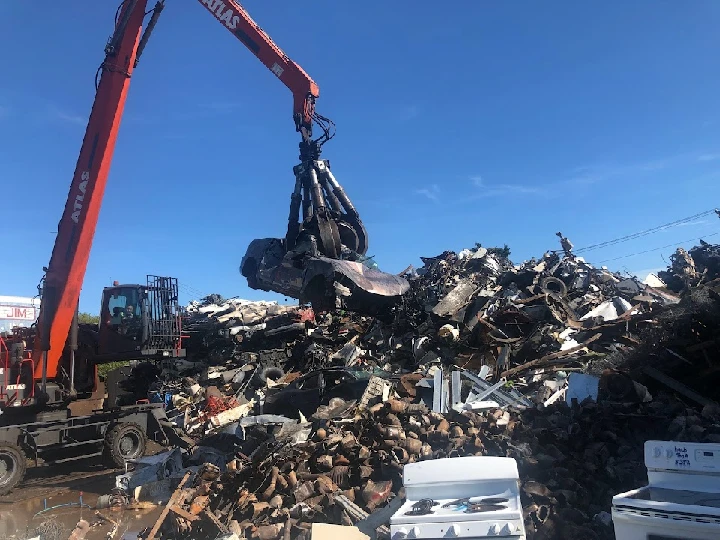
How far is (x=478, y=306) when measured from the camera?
37.9 ft

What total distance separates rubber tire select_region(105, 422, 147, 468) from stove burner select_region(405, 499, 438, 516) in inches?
288

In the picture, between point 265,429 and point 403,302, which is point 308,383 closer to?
point 265,429

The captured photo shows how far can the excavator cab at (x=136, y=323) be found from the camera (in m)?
9.81

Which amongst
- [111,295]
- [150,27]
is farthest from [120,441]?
[150,27]

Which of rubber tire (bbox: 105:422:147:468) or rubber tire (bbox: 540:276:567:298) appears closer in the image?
rubber tire (bbox: 105:422:147:468)

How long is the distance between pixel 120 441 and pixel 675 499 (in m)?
8.68

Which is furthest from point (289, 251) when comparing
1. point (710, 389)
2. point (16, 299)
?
point (16, 299)

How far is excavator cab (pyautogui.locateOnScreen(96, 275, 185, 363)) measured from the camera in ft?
32.2

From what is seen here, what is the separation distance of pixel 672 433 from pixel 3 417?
9.05m

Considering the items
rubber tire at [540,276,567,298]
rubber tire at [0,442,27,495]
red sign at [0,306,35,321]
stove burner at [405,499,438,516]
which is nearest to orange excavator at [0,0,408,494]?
rubber tire at [0,442,27,495]

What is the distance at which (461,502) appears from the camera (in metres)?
3.22

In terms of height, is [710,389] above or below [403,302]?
below

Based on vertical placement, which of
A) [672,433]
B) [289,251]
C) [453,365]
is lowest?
[672,433]

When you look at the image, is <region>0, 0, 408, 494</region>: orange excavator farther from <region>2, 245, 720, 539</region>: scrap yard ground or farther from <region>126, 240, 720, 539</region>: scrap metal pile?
<region>126, 240, 720, 539</region>: scrap metal pile
